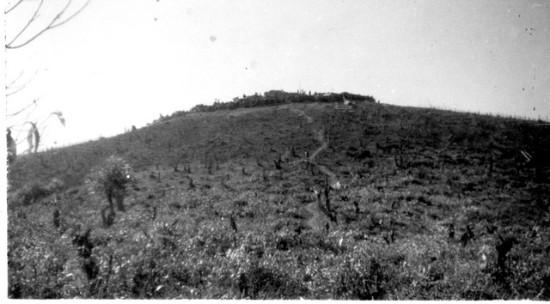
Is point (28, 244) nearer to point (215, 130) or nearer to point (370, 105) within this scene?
point (215, 130)

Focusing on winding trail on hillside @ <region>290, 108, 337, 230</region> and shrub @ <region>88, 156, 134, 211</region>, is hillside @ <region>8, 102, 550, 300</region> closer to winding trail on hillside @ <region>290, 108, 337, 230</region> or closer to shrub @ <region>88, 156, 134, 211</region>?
winding trail on hillside @ <region>290, 108, 337, 230</region>

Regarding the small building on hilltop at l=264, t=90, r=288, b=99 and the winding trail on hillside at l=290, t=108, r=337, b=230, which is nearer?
the winding trail on hillside at l=290, t=108, r=337, b=230

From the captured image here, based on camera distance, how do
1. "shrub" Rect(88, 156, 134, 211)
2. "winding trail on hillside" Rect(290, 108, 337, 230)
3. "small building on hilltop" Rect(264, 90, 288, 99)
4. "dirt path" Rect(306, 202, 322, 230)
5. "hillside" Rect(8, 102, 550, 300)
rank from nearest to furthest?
"hillside" Rect(8, 102, 550, 300)
"dirt path" Rect(306, 202, 322, 230)
"winding trail on hillside" Rect(290, 108, 337, 230)
"shrub" Rect(88, 156, 134, 211)
"small building on hilltop" Rect(264, 90, 288, 99)

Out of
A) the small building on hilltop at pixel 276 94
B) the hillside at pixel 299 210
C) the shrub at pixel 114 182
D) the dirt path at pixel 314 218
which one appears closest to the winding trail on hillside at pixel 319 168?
the dirt path at pixel 314 218

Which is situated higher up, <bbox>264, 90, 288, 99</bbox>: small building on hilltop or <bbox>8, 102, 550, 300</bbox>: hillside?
<bbox>264, 90, 288, 99</bbox>: small building on hilltop

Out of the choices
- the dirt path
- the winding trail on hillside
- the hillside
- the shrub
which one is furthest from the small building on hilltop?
the dirt path

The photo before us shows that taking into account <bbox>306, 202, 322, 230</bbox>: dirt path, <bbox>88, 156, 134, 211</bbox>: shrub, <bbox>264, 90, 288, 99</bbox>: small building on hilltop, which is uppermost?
<bbox>264, 90, 288, 99</bbox>: small building on hilltop

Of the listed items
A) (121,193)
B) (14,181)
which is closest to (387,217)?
(121,193)
